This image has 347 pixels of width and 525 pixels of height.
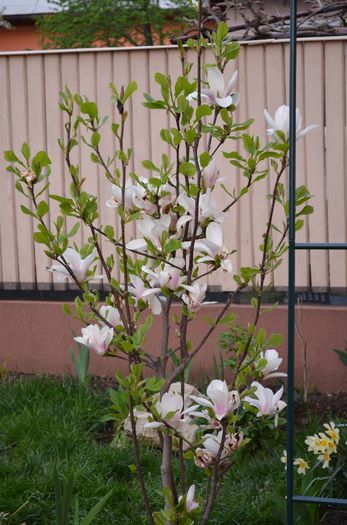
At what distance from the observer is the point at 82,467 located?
11.5 feet

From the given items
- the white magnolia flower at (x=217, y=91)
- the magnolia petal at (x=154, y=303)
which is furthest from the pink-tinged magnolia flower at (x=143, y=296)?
the white magnolia flower at (x=217, y=91)

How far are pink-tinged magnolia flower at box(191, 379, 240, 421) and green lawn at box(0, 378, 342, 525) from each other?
1070 mm

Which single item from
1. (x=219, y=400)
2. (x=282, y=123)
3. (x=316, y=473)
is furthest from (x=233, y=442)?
(x=316, y=473)

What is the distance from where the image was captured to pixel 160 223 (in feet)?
6.89

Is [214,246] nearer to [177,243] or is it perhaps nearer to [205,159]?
[177,243]

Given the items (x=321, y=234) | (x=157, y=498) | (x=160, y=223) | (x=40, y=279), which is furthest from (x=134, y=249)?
(x=40, y=279)

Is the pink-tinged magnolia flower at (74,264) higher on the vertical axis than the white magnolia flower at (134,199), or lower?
lower

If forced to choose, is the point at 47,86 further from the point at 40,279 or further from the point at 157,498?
the point at 157,498

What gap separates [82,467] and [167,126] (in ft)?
6.60

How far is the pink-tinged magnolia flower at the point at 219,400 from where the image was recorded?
2049 mm

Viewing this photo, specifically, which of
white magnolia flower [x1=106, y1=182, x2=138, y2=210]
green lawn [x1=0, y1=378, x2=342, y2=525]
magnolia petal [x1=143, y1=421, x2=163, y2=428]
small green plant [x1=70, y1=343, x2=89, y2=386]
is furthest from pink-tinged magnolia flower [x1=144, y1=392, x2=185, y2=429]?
small green plant [x1=70, y1=343, x2=89, y2=386]

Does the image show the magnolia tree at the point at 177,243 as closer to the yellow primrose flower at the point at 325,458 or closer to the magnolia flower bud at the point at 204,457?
the magnolia flower bud at the point at 204,457

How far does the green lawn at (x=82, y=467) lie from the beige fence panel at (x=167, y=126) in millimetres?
833

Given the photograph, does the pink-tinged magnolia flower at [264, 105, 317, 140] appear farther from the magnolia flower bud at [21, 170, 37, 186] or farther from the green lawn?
the green lawn
